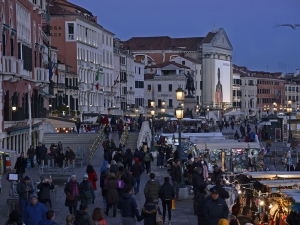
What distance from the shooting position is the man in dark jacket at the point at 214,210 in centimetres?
1616

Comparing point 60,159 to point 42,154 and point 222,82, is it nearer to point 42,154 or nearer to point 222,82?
point 42,154

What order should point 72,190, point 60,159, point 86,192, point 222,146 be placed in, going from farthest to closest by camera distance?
point 60,159, point 222,146, point 72,190, point 86,192

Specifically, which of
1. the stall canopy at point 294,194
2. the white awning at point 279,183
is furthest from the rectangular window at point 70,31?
the stall canopy at point 294,194

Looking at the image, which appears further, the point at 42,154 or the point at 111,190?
the point at 42,154

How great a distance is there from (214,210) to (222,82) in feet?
435

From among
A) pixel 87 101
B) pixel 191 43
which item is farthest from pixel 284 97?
pixel 87 101

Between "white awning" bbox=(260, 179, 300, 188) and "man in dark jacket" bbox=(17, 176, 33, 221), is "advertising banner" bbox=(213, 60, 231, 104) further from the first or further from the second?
"white awning" bbox=(260, 179, 300, 188)

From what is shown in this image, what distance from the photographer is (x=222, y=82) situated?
148 metres

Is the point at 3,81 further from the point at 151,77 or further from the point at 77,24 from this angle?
the point at 151,77

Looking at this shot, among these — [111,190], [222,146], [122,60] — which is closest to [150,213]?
[111,190]

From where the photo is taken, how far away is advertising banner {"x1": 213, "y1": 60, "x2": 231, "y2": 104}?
5723 inches

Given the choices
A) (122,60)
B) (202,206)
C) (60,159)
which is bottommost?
(202,206)

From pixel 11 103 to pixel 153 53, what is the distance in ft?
352

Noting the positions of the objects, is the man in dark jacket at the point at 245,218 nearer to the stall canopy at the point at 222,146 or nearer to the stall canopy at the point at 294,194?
the stall canopy at the point at 294,194
